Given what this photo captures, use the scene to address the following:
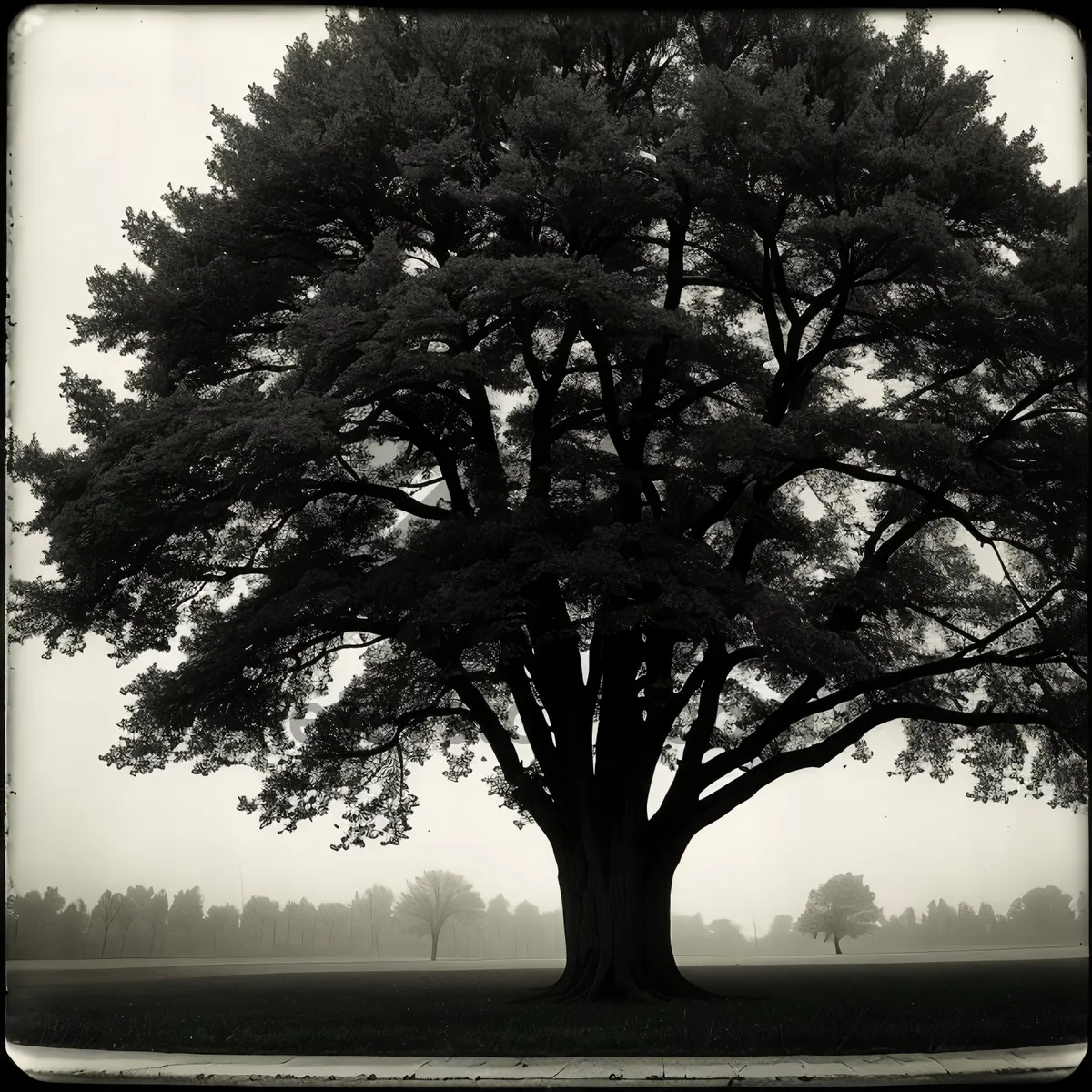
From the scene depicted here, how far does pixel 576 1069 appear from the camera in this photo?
10430mm

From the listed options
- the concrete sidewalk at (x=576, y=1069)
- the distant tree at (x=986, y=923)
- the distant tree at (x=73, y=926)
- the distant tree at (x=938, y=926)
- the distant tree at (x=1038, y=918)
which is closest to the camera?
the concrete sidewalk at (x=576, y=1069)

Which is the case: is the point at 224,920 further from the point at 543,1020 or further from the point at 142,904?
the point at 543,1020

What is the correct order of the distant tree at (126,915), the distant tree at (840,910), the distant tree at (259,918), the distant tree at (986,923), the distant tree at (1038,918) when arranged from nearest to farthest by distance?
1. the distant tree at (1038,918)
2. the distant tree at (986,923)
3. the distant tree at (126,915)
4. the distant tree at (840,910)
5. the distant tree at (259,918)

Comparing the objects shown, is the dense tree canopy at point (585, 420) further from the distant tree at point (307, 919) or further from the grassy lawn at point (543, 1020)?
the distant tree at point (307, 919)

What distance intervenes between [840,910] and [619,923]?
100 feet

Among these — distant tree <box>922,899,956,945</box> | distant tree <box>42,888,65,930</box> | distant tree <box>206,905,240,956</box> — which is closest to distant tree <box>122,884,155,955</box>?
distant tree <box>206,905,240,956</box>

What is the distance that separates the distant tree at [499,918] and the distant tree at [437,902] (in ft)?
3.12

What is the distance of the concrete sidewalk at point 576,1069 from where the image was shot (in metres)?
10.3

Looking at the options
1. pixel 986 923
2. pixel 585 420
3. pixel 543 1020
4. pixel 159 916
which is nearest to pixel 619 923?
pixel 543 1020

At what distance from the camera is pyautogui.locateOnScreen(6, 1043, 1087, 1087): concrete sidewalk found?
1026 cm

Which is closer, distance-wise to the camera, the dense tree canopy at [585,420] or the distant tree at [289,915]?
the dense tree canopy at [585,420]

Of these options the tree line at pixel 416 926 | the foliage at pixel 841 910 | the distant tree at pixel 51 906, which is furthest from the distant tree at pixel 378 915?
the distant tree at pixel 51 906

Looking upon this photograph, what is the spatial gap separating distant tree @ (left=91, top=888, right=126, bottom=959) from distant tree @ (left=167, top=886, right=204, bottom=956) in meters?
2.13

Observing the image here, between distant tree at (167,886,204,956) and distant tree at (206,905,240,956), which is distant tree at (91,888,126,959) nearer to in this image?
distant tree at (167,886,204,956)
